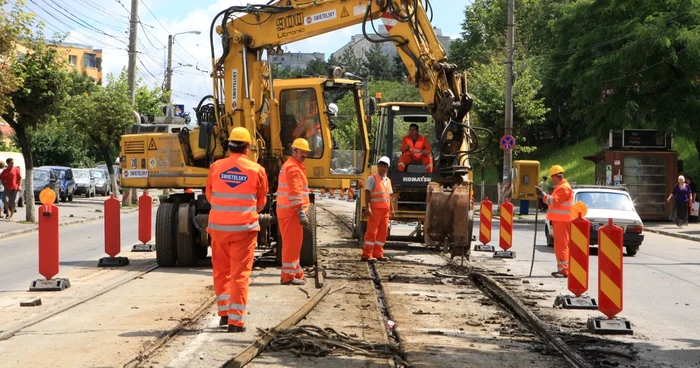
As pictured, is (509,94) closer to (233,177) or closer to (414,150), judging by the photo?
(414,150)

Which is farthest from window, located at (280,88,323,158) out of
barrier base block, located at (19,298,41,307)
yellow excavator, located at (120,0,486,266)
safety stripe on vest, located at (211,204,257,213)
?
safety stripe on vest, located at (211,204,257,213)

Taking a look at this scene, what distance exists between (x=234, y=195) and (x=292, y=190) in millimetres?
3533

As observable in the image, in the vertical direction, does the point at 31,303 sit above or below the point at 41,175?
below

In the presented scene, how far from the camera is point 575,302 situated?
39.9ft

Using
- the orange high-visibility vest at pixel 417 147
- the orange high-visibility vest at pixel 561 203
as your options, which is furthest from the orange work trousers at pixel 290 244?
the orange high-visibility vest at pixel 417 147

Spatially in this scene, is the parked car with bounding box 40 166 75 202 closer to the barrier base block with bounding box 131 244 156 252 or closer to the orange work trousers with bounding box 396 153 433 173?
the barrier base block with bounding box 131 244 156 252

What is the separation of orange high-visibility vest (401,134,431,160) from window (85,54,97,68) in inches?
4048

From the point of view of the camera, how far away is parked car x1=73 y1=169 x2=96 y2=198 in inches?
2072

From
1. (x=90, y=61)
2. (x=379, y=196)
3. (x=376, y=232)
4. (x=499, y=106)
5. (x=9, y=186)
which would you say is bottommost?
(x=376, y=232)

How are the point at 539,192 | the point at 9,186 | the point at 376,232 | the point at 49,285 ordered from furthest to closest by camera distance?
1. the point at 9,186
2. the point at 376,232
3. the point at 539,192
4. the point at 49,285

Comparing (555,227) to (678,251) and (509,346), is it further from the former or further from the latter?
(678,251)

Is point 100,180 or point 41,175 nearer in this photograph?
point 41,175

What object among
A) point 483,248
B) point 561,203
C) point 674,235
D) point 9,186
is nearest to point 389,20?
point 561,203

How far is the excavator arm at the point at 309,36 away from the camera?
52.8ft
